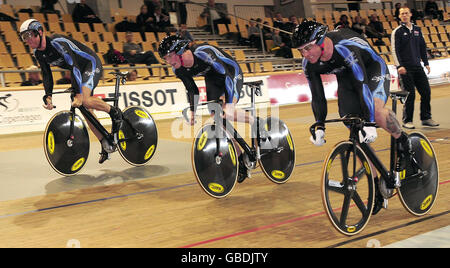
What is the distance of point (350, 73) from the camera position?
2.89 meters

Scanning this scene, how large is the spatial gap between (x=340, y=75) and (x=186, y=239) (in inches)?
55.9

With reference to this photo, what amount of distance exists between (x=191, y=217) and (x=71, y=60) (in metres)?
2.20

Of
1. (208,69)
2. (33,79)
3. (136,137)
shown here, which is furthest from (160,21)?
(208,69)

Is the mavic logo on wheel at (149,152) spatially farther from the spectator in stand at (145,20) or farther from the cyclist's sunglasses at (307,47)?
the spectator in stand at (145,20)

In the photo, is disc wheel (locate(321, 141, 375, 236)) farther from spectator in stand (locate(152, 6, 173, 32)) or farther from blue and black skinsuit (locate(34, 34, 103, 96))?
spectator in stand (locate(152, 6, 173, 32))

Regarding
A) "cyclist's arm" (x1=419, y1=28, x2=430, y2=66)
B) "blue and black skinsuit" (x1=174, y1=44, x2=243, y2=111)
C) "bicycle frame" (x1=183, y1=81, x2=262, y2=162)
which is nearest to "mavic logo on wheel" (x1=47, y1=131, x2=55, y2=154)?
"blue and black skinsuit" (x1=174, y1=44, x2=243, y2=111)

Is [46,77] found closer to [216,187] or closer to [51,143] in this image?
[51,143]

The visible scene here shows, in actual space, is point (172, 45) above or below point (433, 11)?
below

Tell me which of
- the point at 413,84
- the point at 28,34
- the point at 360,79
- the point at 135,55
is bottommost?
the point at 413,84

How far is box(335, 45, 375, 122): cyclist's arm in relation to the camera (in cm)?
282

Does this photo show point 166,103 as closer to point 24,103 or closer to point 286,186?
point 24,103

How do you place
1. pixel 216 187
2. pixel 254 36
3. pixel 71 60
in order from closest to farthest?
pixel 216 187, pixel 71 60, pixel 254 36

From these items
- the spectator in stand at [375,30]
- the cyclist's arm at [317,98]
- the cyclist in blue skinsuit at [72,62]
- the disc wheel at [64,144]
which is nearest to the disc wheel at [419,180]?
the cyclist's arm at [317,98]
